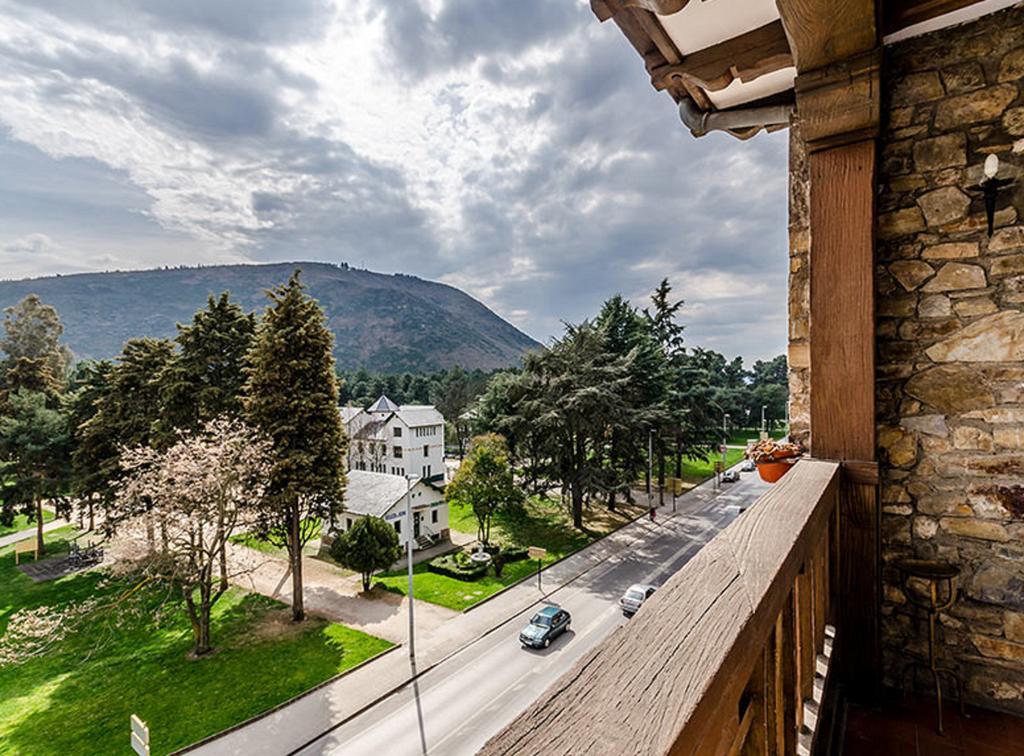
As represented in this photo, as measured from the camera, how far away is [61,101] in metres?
16.3

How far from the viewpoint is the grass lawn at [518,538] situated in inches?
437

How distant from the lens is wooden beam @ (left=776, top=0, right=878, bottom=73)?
1.70m

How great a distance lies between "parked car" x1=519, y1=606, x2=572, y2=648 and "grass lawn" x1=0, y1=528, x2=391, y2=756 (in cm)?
280

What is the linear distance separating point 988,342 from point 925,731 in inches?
62.5

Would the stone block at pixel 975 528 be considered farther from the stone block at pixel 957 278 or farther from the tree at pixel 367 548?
the tree at pixel 367 548

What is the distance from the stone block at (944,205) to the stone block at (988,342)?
46cm

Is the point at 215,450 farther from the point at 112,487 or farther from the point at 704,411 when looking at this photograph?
the point at 704,411

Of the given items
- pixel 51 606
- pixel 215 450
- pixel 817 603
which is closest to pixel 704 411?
pixel 215 450

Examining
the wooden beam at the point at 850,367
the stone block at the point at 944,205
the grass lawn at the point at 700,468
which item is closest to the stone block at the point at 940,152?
the stone block at the point at 944,205

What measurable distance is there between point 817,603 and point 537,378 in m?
14.3

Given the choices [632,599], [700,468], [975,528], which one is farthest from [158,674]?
[700,468]

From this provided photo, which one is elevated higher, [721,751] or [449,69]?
[449,69]

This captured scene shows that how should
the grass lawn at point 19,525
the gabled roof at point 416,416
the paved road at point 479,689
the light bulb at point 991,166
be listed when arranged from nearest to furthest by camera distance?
the light bulb at point 991,166, the paved road at point 479,689, the grass lawn at point 19,525, the gabled roof at point 416,416

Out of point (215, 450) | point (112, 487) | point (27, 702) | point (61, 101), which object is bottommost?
point (27, 702)
